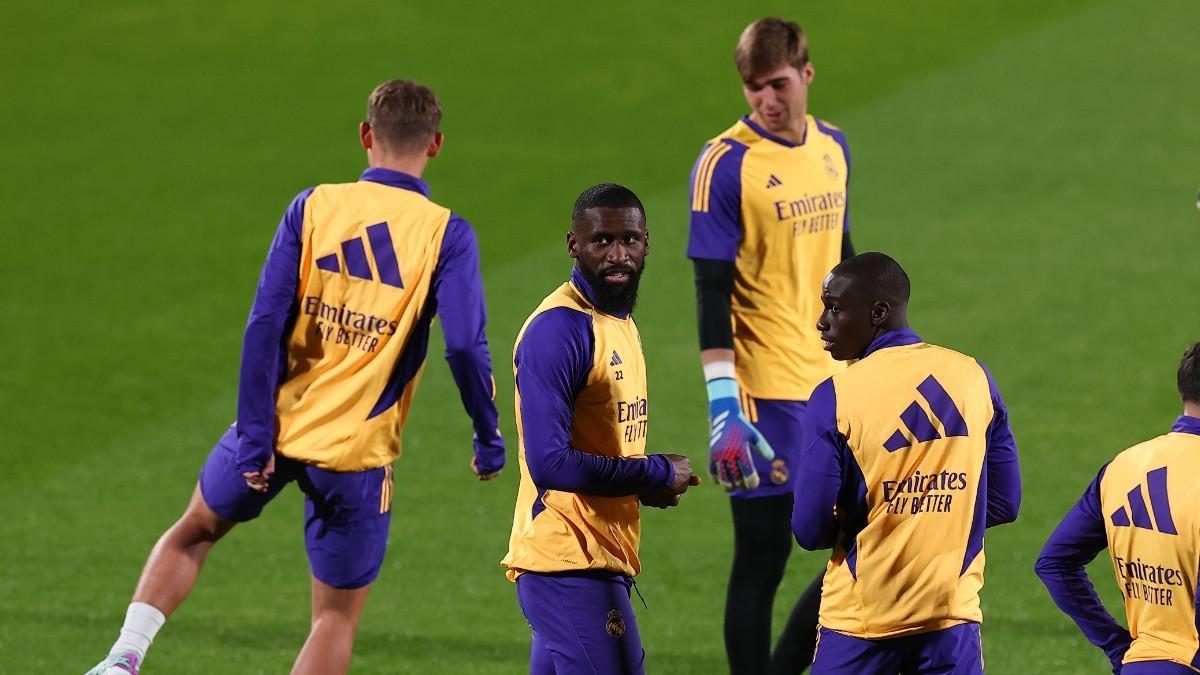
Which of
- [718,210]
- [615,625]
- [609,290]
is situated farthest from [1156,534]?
[718,210]

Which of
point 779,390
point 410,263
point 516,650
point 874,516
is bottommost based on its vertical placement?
point 516,650

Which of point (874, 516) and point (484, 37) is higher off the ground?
point (484, 37)

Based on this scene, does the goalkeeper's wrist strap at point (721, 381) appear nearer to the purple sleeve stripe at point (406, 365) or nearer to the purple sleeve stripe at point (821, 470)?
the purple sleeve stripe at point (406, 365)

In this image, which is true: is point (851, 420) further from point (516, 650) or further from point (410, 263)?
point (516, 650)

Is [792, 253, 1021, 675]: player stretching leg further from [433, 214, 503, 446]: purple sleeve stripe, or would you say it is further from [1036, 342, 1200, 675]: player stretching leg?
[433, 214, 503, 446]: purple sleeve stripe

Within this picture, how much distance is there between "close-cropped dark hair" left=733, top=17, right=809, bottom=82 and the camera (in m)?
6.39

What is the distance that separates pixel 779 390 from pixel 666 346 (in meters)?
6.36

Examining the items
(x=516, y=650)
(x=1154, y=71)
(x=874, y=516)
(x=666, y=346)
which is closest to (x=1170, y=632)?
(x=874, y=516)

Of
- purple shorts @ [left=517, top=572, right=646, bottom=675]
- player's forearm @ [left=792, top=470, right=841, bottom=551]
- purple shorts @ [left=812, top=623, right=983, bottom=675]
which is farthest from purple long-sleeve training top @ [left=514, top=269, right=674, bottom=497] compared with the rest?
purple shorts @ [left=812, top=623, right=983, bottom=675]

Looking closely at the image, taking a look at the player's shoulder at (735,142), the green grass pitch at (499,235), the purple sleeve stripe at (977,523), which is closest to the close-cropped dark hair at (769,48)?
the player's shoulder at (735,142)

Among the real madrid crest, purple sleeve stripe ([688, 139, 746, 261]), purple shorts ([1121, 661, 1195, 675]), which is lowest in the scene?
purple shorts ([1121, 661, 1195, 675])

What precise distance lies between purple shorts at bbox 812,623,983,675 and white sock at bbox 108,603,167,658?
2.40 metres

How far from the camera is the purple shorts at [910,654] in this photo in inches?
179

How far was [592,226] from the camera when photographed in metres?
4.82
